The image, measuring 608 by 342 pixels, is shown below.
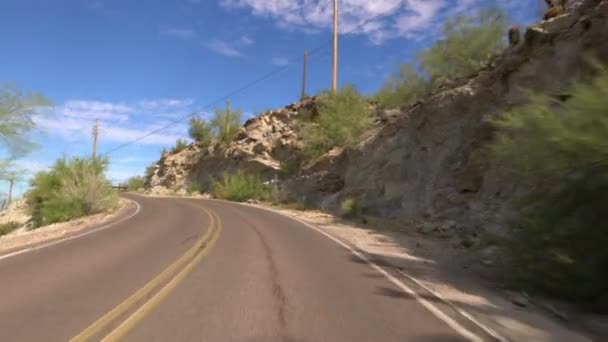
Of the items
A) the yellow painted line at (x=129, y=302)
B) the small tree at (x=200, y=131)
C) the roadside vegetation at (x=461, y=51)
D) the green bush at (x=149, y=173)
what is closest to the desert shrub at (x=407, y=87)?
the roadside vegetation at (x=461, y=51)

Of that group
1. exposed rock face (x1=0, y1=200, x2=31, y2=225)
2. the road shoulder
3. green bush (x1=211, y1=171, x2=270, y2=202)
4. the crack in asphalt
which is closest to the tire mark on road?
the crack in asphalt

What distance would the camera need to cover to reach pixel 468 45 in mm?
22719

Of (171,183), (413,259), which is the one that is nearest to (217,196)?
(171,183)

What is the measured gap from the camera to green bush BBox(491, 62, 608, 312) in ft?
20.5

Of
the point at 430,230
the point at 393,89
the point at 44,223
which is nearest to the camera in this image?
the point at 430,230

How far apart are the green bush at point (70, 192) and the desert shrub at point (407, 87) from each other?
18.4m

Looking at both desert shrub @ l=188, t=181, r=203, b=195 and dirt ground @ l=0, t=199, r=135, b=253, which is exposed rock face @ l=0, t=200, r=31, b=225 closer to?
dirt ground @ l=0, t=199, r=135, b=253

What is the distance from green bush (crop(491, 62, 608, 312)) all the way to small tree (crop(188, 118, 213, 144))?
61576mm

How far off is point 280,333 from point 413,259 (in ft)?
21.7

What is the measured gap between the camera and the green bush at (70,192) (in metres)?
24.0

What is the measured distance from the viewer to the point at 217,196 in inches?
1799

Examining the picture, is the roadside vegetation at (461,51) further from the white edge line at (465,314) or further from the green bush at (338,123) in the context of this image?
the white edge line at (465,314)

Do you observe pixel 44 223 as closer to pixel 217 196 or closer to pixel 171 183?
pixel 217 196

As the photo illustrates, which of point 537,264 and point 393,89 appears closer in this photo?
point 537,264
